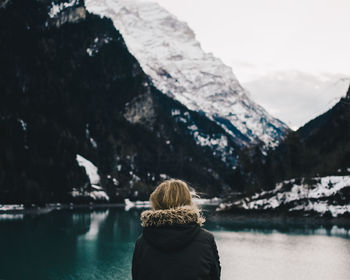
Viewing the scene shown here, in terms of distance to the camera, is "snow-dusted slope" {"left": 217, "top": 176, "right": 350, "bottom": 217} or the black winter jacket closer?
the black winter jacket

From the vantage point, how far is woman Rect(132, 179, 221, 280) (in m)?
5.76

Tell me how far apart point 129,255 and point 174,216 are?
163 ft

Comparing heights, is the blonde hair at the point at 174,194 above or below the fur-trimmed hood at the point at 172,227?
above

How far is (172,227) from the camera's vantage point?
19.4 feet

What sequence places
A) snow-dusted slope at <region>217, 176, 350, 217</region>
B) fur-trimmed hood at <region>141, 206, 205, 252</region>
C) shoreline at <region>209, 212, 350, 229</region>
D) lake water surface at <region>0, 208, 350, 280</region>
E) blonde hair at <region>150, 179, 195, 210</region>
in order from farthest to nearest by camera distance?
1. snow-dusted slope at <region>217, 176, 350, 217</region>
2. shoreline at <region>209, 212, 350, 229</region>
3. lake water surface at <region>0, 208, 350, 280</region>
4. blonde hair at <region>150, 179, 195, 210</region>
5. fur-trimmed hood at <region>141, 206, 205, 252</region>

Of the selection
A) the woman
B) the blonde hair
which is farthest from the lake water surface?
the blonde hair

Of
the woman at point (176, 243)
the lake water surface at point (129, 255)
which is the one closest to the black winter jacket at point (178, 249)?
the woman at point (176, 243)

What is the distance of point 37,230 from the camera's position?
278 feet

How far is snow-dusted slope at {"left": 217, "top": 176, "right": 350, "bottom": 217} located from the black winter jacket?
94947 millimetres

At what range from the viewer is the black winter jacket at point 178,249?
5.76 m

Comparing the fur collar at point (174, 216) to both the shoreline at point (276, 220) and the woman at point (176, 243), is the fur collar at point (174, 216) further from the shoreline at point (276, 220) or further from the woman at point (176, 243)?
the shoreline at point (276, 220)

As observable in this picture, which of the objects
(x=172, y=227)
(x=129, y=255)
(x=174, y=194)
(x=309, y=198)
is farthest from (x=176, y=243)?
(x=309, y=198)

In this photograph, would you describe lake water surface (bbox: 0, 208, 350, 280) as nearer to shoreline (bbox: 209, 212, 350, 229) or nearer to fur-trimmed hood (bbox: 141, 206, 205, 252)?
shoreline (bbox: 209, 212, 350, 229)

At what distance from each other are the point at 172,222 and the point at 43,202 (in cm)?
15950
